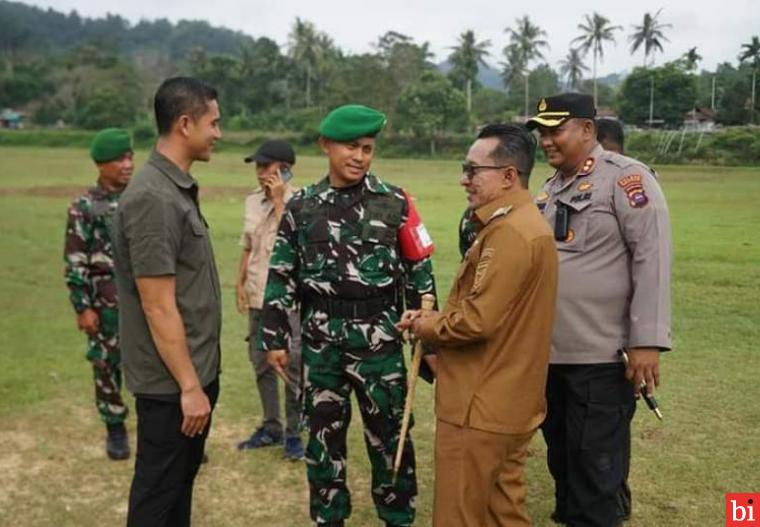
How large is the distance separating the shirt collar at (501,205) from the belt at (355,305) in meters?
0.72

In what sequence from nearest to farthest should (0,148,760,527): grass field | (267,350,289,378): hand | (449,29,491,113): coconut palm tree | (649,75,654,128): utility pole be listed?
(267,350,289,378): hand < (0,148,760,527): grass field < (649,75,654,128): utility pole < (449,29,491,113): coconut palm tree

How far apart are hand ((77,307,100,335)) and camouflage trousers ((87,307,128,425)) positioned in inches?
1.3

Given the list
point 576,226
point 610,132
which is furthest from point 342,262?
point 610,132

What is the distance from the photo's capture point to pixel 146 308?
8.80 ft

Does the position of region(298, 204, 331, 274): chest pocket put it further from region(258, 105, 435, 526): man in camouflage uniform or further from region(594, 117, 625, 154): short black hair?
region(594, 117, 625, 154): short black hair

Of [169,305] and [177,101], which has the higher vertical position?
[177,101]

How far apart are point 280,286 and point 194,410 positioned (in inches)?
32.3

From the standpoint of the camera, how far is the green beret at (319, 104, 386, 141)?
3.19 metres

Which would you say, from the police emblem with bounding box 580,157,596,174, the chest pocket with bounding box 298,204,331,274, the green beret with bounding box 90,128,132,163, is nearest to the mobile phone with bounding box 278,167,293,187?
the green beret with bounding box 90,128,132,163

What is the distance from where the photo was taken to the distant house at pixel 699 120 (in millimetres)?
6633

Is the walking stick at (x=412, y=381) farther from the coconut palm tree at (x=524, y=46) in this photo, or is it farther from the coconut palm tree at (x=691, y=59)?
the coconut palm tree at (x=524, y=46)

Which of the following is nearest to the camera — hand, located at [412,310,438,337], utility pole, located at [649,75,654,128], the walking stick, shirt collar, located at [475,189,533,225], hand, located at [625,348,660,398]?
shirt collar, located at [475,189,533,225]

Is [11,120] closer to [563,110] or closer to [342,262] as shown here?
[342,262]

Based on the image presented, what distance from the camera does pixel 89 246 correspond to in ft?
15.3
